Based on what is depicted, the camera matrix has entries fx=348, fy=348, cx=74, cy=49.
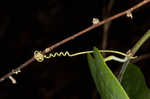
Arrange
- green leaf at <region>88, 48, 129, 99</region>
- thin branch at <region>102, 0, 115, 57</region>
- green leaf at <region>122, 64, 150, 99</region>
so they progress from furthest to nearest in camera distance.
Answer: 1. thin branch at <region>102, 0, 115, 57</region>
2. green leaf at <region>122, 64, 150, 99</region>
3. green leaf at <region>88, 48, 129, 99</region>

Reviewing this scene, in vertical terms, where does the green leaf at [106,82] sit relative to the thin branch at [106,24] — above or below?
below

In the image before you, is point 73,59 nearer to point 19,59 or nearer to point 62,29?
point 62,29

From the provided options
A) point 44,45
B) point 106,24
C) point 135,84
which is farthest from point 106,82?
point 44,45

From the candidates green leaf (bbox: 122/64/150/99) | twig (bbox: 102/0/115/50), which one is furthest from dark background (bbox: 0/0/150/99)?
green leaf (bbox: 122/64/150/99)

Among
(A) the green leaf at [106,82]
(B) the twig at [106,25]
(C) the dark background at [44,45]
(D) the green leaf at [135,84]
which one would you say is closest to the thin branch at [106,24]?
(B) the twig at [106,25]

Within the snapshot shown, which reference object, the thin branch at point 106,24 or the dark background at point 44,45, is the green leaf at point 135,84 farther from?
the dark background at point 44,45

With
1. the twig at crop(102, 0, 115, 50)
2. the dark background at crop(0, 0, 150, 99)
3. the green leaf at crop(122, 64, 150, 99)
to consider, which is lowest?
the green leaf at crop(122, 64, 150, 99)

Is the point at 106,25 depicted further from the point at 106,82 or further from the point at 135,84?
the point at 106,82

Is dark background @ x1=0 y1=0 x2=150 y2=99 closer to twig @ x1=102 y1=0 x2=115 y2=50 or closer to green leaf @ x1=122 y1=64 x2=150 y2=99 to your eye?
twig @ x1=102 y1=0 x2=115 y2=50
